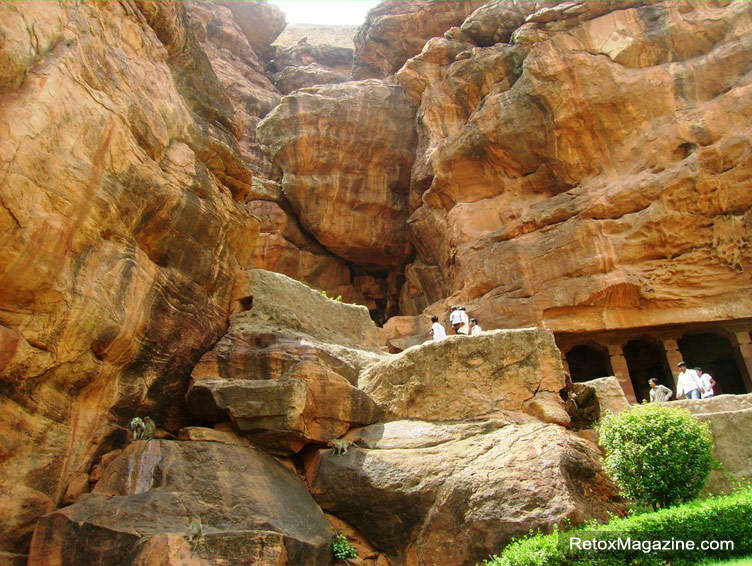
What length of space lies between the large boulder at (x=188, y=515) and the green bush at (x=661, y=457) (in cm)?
491

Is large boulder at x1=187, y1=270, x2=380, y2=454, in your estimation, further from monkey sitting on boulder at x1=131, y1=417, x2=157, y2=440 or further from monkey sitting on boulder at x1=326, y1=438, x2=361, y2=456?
monkey sitting on boulder at x1=131, y1=417, x2=157, y2=440

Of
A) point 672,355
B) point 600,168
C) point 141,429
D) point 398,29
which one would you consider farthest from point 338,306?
point 398,29

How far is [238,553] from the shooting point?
8602mm

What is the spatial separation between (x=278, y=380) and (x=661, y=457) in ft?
21.8

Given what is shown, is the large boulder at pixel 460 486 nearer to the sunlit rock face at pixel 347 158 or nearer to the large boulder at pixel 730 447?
the large boulder at pixel 730 447

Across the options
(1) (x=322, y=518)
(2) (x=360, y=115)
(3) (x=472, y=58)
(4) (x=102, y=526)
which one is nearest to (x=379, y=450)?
(1) (x=322, y=518)

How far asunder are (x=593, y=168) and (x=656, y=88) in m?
3.57

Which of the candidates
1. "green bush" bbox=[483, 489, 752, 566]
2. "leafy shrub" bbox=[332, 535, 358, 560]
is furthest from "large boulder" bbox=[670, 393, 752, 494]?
"leafy shrub" bbox=[332, 535, 358, 560]

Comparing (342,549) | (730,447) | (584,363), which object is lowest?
(342,549)

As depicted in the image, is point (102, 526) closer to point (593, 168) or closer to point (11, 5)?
point (11, 5)

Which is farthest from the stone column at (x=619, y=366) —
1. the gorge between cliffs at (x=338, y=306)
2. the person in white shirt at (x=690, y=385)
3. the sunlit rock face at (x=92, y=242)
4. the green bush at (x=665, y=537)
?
the sunlit rock face at (x=92, y=242)

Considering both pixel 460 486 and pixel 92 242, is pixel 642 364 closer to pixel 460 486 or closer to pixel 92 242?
pixel 460 486

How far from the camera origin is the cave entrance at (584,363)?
26.3 meters

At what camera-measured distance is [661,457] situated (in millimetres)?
9320
